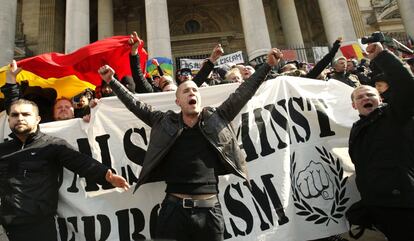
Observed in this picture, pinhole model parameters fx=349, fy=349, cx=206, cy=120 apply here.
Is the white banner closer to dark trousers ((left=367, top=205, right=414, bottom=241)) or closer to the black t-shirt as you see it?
dark trousers ((left=367, top=205, right=414, bottom=241))

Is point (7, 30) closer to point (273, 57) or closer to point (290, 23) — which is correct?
point (273, 57)

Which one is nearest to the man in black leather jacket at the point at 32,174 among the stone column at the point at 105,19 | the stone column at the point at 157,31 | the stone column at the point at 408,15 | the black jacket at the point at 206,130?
the black jacket at the point at 206,130

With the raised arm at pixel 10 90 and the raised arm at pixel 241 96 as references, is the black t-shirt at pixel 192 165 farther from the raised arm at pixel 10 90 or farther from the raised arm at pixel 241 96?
the raised arm at pixel 10 90

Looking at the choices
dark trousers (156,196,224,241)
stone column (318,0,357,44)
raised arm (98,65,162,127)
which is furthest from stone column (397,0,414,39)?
dark trousers (156,196,224,241)

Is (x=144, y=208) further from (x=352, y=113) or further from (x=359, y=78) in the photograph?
(x=359, y=78)

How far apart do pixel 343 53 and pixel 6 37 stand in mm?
14050

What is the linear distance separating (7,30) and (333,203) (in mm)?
15222

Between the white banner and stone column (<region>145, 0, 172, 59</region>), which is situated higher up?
stone column (<region>145, 0, 172, 59</region>)

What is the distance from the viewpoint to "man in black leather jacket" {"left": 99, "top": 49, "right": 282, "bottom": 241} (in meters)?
2.95

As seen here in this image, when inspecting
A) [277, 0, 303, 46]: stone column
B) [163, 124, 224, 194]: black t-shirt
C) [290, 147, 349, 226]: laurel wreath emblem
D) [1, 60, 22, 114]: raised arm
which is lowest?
[290, 147, 349, 226]: laurel wreath emblem

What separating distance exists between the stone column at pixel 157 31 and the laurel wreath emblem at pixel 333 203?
11.6 meters

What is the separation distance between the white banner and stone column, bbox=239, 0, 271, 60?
11513mm

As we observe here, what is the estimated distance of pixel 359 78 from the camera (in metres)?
7.88

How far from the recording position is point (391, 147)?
327 cm
